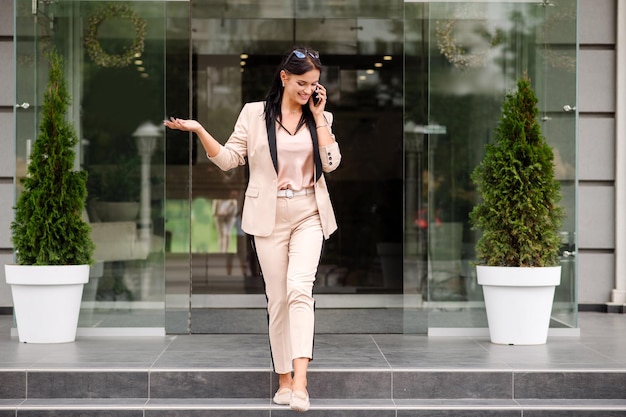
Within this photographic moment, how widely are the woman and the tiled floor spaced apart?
0.79 meters

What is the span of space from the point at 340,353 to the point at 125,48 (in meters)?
2.93

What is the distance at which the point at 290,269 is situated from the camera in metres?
4.70

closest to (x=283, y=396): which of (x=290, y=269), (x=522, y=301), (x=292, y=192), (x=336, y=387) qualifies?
(x=336, y=387)

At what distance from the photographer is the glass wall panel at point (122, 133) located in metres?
6.90

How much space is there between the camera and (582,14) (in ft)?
28.1

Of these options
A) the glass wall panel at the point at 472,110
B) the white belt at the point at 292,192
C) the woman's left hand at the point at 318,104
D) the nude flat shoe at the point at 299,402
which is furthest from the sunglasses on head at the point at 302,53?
the glass wall panel at the point at 472,110

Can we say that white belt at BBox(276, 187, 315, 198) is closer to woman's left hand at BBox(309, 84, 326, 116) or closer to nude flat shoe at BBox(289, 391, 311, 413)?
woman's left hand at BBox(309, 84, 326, 116)

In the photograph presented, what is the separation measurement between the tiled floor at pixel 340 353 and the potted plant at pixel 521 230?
21 centimetres

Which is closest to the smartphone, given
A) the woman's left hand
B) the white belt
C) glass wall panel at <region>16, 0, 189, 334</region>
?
the woman's left hand

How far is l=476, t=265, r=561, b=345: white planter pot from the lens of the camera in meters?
6.29

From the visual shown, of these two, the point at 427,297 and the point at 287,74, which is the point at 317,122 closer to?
the point at 287,74

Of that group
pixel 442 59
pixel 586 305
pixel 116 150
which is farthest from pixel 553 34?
pixel 116 150

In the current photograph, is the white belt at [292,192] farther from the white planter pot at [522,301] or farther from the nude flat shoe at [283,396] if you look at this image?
the white planter pot at [522,301]

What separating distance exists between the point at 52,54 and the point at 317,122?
2879mm
